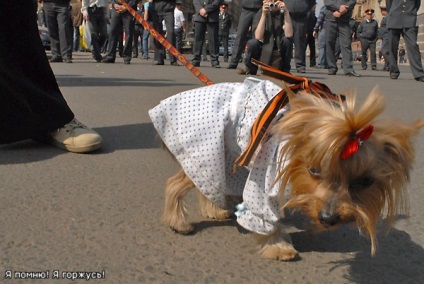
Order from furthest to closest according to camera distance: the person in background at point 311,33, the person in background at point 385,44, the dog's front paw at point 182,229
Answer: the person in background at point 311,33 < the person in background at point 385,44 < the dog's front paw at point 182,229

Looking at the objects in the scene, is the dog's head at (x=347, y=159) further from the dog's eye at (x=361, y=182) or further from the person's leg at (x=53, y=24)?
the person's leg at (x=53, y=24)

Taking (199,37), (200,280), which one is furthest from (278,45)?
(200,280)

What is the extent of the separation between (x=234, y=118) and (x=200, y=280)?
2.51ft

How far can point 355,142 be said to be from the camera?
1.87 meters

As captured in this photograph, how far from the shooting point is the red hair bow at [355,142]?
6.09 ft

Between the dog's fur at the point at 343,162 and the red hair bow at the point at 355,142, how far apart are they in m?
0.01

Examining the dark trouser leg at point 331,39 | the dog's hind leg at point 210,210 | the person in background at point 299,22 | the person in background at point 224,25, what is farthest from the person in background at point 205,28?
the dog's hind leg at point 210,210

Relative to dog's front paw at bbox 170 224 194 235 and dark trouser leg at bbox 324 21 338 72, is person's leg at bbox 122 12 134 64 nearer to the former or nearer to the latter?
dark trouser leg at bbox 324 21 338 72

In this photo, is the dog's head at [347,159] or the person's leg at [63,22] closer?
the dog's head at [347,159]

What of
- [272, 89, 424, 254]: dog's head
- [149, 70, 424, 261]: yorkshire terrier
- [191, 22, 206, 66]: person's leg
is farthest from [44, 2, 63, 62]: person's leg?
[272, 89, 424, 254]: dog's head

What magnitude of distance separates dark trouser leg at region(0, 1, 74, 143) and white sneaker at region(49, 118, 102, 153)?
0.20 feet

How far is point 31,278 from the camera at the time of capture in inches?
81.0

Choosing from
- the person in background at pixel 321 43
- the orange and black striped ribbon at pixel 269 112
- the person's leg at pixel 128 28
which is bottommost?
the person in background at pixel 321 43

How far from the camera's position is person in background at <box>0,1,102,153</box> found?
3.62 metres
